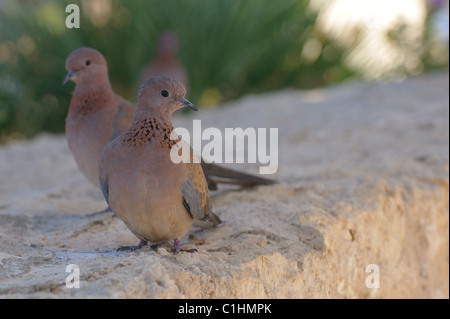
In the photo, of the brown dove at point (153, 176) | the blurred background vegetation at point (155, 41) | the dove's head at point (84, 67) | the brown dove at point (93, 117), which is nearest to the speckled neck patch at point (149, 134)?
the brown dove at point (153, 176)

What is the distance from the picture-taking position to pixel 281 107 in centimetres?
706

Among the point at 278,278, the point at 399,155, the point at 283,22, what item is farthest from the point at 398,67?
the point at 278,278

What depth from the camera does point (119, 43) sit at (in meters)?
8.39

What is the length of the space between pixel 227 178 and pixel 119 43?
5.07 meters

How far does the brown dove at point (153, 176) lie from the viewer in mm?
2654

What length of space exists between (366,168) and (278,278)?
1.77m

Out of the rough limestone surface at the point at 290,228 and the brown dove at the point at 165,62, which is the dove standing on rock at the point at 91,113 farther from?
the brown dove at the point at 165,62

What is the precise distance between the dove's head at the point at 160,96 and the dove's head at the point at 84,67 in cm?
97

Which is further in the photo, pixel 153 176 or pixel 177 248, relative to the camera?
pixel 177 248

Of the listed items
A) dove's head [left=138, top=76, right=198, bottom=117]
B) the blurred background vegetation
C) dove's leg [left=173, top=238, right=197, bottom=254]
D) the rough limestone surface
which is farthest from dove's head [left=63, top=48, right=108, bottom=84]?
the blurred background vegetation

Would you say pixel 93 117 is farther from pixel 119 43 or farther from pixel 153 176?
pixel 119 43

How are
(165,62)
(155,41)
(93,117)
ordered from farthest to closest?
(155,41), (165,62), (93,117)

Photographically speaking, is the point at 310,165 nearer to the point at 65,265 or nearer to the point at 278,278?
the point at 278,278

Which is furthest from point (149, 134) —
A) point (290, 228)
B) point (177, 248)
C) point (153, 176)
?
point (290, 228)
